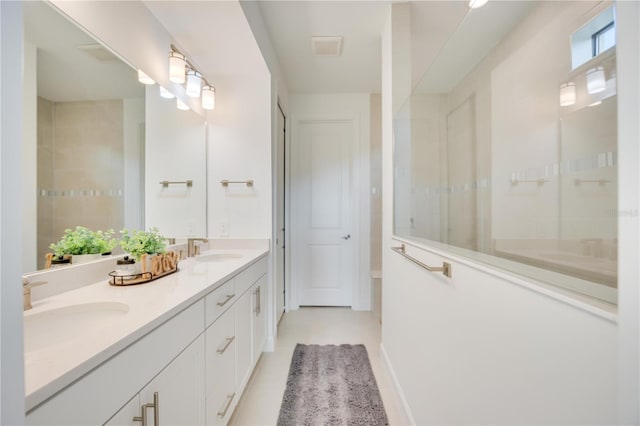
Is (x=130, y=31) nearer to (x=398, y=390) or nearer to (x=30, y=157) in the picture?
(x=30, y=157)

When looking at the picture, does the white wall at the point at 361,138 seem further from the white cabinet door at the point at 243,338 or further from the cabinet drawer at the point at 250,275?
the white cabinet door at the point at 243,338

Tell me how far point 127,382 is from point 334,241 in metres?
2.61

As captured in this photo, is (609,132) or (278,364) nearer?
(609,132)

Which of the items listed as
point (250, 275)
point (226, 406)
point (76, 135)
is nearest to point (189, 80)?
point (76, 135)

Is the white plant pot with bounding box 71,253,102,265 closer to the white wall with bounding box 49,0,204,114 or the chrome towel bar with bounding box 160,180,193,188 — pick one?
the chrome towel bar with bounding box 160,180,193,188

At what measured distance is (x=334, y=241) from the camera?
3.17 meters

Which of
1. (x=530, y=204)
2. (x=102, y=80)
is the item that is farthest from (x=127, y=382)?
(x=102, y=80)

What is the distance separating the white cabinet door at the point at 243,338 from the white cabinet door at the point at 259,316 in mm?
71

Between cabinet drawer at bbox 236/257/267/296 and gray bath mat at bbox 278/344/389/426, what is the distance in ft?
2.39

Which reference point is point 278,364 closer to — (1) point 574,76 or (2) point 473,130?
(2) point 473,130

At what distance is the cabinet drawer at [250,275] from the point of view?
1.48 m

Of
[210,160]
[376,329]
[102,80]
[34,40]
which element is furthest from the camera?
[376,329]

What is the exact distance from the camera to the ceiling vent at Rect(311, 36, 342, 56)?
6.90 ft

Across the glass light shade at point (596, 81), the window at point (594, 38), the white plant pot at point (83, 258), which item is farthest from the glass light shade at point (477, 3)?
the white plant pot at point (83, 258)
